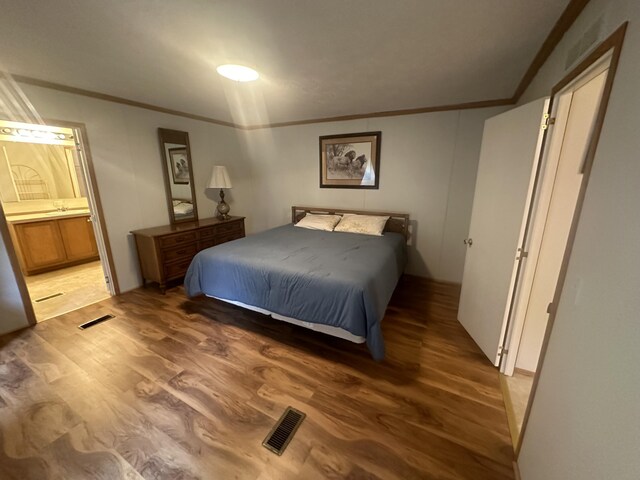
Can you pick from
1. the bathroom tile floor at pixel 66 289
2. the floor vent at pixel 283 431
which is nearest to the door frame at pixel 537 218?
the floor vent at pixel 283 431

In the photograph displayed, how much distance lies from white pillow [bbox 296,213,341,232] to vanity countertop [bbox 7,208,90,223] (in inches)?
147

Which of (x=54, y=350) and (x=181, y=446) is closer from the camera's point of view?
(x=181, y=446)

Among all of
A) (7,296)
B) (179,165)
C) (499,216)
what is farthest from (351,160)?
(7,296)

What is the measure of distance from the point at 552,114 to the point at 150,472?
3.11 metres

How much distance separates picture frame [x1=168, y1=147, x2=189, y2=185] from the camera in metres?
3.70

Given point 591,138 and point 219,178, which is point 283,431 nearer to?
point 591,138

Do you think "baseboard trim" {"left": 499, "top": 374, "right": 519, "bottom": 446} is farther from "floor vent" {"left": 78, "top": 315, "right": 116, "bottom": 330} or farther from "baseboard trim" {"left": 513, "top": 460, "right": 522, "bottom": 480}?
"floor vent" {"left": 78, "top": 315, "right": 116, "bottom": 330}

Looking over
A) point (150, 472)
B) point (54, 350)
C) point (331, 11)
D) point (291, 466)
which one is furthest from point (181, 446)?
point (331, 11)

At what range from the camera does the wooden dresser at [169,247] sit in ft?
10.5

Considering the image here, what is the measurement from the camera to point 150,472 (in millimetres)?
1322

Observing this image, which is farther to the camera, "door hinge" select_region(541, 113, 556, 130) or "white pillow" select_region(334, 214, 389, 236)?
"white pillow" select_region(334, 214, 389, 236)

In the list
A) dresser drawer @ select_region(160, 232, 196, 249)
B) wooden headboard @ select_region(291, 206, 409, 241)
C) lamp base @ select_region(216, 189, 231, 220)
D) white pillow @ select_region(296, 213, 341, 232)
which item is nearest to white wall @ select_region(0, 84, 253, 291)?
lamp base @ select_region(216, 189, 231, 220)

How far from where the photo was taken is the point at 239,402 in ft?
5.67

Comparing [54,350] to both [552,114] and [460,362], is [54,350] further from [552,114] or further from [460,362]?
[552,114]
